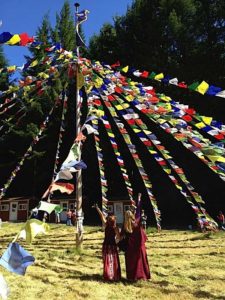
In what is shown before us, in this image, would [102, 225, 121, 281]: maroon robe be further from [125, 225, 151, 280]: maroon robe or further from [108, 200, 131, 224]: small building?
[108, 200, 131, 224]: small building

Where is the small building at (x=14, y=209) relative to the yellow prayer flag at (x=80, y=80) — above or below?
below

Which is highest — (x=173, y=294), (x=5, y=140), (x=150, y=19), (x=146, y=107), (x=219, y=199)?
(x=150, y=19)

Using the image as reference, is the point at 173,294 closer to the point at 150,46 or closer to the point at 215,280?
the point at 215,280

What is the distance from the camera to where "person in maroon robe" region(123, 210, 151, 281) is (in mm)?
7105

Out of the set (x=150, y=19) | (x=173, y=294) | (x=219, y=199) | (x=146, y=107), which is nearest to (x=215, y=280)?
(x=173, y=294)

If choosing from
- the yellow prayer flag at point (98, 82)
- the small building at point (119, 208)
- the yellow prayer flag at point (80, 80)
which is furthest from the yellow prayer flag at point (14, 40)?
the small building at point (119, 208)

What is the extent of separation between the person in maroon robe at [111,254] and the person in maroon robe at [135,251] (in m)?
0.19

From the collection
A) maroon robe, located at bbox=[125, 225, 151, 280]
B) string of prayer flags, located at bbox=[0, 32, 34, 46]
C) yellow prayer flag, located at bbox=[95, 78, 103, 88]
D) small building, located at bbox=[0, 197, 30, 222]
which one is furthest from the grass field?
small building, located at bbox=[0, 197, 30, 222]

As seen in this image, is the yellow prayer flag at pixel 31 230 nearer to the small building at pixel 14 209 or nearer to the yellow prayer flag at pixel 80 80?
the yellow prayer flag at pixel 80 80

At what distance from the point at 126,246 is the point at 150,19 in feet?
70.0

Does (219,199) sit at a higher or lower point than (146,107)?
lower

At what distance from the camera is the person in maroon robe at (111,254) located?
7164mm

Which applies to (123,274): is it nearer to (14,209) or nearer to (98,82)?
(98,82)

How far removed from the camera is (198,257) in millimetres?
9562
